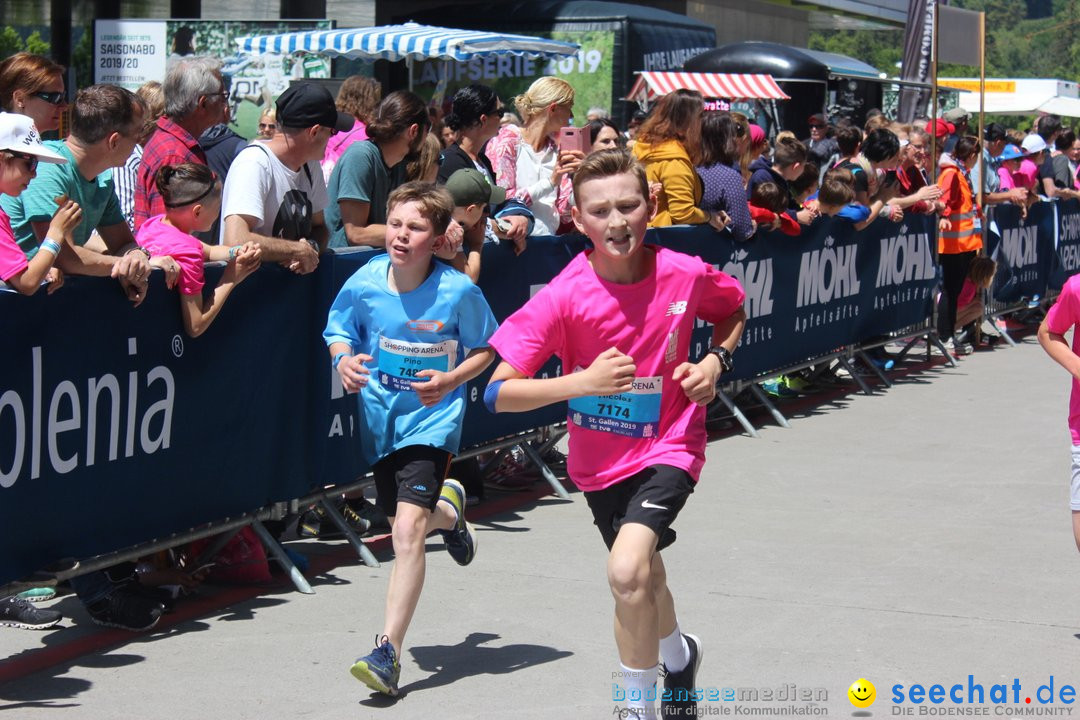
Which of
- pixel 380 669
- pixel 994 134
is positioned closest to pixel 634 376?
pixel 380 669

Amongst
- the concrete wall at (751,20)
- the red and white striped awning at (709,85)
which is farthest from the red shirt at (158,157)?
the concrete wall at (751,20)

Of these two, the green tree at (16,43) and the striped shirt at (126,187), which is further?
the green tree at (16,43)

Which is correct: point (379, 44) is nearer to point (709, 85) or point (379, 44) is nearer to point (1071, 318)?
point (709, 85)

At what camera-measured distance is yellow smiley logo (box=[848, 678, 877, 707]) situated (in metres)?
4.95

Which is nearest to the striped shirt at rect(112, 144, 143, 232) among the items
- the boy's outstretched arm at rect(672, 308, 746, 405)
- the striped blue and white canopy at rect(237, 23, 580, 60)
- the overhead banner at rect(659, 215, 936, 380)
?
the overhead banner at rect(659, 215, 936, 380)

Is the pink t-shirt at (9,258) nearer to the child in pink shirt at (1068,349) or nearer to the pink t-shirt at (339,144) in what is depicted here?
the pink t-shirt at (339,144)

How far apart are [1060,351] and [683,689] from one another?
212 cm

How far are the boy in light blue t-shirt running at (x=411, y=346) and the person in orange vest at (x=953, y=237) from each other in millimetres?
9155

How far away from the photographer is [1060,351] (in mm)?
5676

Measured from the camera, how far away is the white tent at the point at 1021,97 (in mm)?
38781

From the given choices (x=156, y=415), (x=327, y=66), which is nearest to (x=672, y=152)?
(x=156, y=415)

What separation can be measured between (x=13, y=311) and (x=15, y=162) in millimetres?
510

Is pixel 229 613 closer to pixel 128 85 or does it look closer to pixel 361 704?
pixel 361 704

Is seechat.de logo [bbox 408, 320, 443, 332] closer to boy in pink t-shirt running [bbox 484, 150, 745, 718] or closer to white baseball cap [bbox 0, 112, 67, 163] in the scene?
boy in pink t-shirt running [bbox 484, 150, 745, 718]
